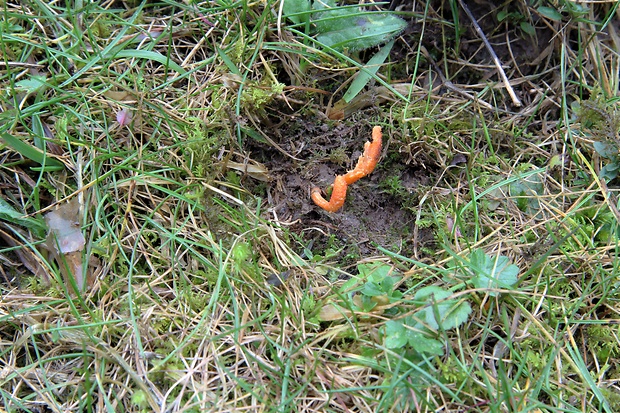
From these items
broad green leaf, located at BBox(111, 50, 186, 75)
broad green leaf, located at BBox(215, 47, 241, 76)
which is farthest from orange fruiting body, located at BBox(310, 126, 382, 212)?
broad green leaf, located at BBox(111, 50, 186, 75)

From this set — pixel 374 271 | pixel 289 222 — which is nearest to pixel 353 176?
pixel 289 222

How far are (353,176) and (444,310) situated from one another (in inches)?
36.3

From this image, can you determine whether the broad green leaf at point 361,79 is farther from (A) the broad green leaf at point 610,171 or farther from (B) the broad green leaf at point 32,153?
(B) the broad green leaf at point 32,153

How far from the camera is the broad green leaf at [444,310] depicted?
2.14 metres

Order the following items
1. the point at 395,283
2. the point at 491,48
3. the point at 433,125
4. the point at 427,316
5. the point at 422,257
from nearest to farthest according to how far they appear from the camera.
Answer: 1. the point at 427,316
2. the point at 395,283
3. the point at 422,257
4. the point at 433,125
5. the point at 491,48

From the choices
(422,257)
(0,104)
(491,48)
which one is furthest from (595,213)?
(0,104)

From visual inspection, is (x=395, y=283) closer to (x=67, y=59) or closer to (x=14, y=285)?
(x=14, y=285)

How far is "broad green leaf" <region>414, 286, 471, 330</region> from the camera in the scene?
7.02ft

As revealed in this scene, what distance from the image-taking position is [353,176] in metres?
2.70

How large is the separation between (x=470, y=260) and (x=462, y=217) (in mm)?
335

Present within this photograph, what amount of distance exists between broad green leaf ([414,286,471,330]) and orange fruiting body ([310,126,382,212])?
28.0 inches

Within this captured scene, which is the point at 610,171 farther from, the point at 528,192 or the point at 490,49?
the point at 490,49

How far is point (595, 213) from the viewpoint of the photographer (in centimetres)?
262

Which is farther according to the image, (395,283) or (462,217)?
(462,217)
